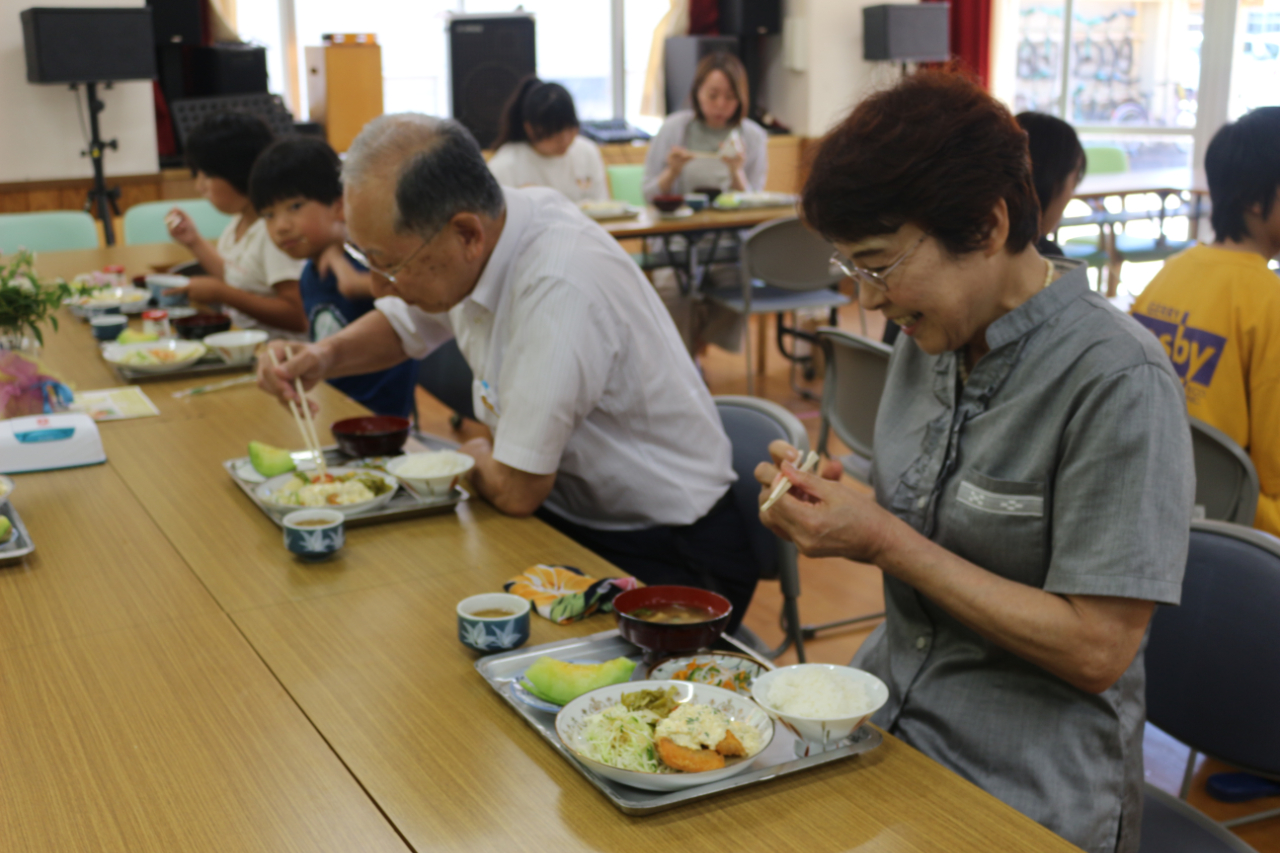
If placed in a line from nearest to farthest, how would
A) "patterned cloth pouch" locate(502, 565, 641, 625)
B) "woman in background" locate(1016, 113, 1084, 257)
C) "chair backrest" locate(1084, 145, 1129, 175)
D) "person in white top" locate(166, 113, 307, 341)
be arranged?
"patterned cloth pouch" locate(502, 565, 641, 625)
"woman in background" locate(1016, 113, 1084, 257)
"person in white top" locate(166, 113, 307, 341)
"chair backrest" locate(1084, 145, 1129, 175)

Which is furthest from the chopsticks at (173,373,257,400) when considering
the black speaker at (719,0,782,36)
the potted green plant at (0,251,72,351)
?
the black speaker at (719,0,782,36)

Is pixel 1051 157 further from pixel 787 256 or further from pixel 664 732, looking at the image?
pixel 787 256

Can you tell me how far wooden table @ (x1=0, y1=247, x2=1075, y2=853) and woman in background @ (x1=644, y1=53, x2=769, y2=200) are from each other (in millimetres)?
4203

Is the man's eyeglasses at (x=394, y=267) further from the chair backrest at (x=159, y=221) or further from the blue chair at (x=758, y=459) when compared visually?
the chair backrest at (x=159, y=221)

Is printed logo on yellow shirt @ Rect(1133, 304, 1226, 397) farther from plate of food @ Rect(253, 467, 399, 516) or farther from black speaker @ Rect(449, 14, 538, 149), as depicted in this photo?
black speaker @ Rect(449, 14, 538, 149)

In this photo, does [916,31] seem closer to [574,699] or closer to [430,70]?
[430,70]

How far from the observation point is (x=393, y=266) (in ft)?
5.77

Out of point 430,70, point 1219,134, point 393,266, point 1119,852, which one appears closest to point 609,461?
point 393,266

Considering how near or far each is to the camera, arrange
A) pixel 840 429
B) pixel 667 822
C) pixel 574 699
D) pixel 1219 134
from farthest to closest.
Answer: pixel 840 429
pixel 1219 134
pixel 574 699
pixel 667 822

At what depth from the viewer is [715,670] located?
47.1 inches

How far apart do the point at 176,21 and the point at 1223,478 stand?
5.66 m

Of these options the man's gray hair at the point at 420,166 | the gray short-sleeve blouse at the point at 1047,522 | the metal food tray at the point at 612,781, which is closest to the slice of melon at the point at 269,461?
the man's gray hair at the point at 420,166

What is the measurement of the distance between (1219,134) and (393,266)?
5.32 feet

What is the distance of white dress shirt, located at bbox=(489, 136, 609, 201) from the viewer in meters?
5.36
